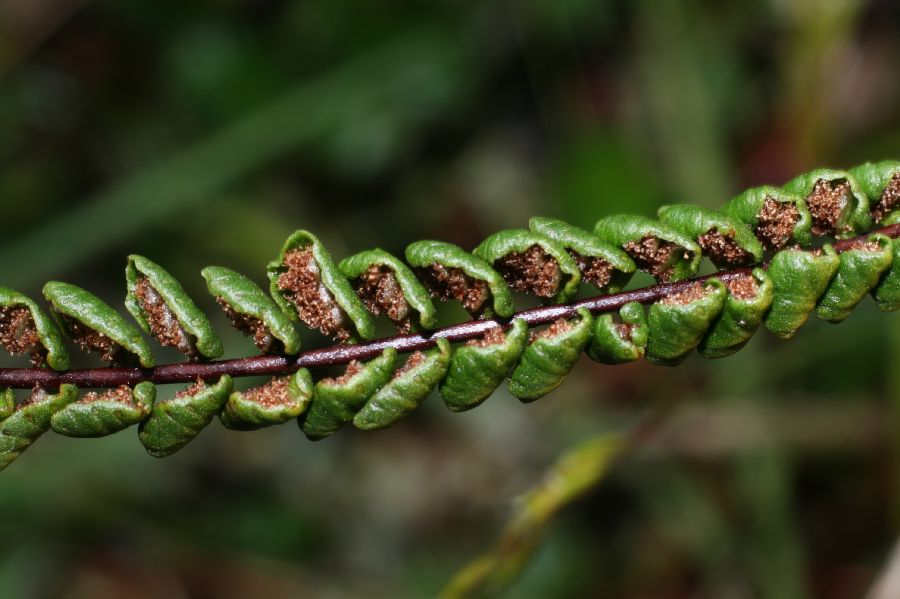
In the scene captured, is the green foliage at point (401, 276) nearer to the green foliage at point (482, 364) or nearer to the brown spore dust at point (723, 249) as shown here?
the green foliage at point (482, 364)

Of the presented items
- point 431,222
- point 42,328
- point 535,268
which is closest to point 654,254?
point 535,268

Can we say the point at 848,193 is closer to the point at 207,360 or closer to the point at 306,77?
the point at 207,360

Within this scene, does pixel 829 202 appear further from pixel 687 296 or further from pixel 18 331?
pixel 18 331

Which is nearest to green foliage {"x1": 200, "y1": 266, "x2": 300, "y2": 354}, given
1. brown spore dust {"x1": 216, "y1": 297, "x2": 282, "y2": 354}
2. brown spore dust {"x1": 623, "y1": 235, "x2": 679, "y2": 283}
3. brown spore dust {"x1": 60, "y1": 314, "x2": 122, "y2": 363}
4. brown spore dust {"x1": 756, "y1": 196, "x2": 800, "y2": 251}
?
brown spore dust {"x1": 216, "y1": 297, "x2": 282, "y2": 354}

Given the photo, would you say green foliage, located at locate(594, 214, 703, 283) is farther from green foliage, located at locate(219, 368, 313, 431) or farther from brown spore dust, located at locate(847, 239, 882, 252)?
green foliage, located at locate(219, 368, 313, 431)

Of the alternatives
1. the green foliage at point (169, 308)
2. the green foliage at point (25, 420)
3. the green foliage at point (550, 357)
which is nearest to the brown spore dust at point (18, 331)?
the green foliage at point (25, 420)

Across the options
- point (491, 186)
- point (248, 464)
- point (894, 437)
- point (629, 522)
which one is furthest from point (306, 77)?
point (894, 437)
